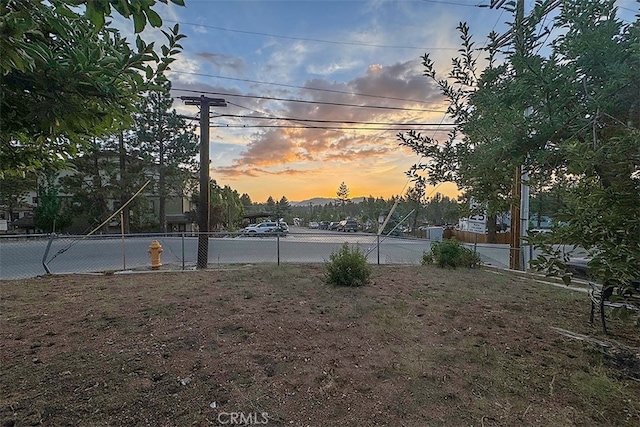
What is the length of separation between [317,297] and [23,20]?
402 centimetres

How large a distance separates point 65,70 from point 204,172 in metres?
6.66

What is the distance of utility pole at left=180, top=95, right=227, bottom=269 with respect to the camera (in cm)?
739

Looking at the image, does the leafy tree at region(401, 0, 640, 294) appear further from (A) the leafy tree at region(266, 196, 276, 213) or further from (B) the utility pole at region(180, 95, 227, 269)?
(A) the leafy tree at region(266, 196, 276, 213)

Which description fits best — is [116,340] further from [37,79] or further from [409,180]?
[409,180]

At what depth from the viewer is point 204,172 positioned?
770 cm

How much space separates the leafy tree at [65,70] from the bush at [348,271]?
405cm

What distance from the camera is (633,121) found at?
1807 mm

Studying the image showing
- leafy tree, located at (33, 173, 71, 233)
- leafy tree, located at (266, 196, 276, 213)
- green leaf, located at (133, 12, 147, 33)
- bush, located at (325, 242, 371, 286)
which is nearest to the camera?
green leaf, located at (133, 12, 147, 33)

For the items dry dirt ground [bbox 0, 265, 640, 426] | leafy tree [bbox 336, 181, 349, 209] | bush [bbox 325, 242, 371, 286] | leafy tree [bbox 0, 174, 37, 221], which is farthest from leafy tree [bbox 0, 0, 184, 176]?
leafy tree [bbox 336, 181, 349, 209]

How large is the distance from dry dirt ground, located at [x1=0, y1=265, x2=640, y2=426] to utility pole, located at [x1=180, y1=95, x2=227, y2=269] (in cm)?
289

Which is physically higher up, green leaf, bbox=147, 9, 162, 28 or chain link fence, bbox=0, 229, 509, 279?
green leaf, bbox=147, 9, 162, 28

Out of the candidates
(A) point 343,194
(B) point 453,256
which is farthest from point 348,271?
(A) point 343,194

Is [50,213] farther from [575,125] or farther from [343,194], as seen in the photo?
[343,194]

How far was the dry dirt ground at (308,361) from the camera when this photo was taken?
1.88 metres
